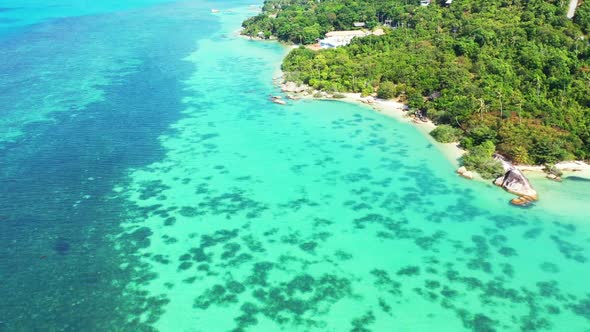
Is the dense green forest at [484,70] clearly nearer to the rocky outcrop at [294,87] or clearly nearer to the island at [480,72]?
the island at [480,72]

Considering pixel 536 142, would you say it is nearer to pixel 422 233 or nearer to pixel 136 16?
pixel 422 233

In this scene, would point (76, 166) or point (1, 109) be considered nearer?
point (76, 166)

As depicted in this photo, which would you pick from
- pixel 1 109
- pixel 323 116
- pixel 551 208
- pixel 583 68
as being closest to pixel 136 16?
pixel 1 109

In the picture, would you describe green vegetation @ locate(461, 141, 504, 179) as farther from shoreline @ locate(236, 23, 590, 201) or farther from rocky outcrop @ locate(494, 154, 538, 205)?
rocky outcrop @ locate(494, 154, 538, 205)

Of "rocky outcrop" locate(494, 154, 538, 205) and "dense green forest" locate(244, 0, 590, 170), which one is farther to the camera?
"dense green forest" locate(244, 0, 590, 170)

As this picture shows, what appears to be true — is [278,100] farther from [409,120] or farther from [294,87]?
[409,120]

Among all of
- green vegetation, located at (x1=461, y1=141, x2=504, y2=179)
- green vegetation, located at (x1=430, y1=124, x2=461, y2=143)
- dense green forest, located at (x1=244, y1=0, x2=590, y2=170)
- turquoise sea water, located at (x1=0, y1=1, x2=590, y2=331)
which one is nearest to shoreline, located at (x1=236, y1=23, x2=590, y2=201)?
green vegetation, located at (x1=430, y1=124, x2=461, y2=143)

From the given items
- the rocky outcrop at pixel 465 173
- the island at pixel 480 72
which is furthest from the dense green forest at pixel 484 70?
the rocky outcrop at pixel 465 173
